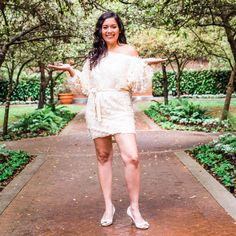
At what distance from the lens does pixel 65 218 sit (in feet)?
16.5

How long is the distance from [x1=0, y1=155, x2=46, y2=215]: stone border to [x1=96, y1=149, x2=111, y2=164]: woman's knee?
136 centimetres

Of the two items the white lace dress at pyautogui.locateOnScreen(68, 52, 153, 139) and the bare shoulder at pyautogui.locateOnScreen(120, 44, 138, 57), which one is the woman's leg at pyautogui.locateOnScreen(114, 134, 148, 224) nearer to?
the white lace dress at pyautogui.locateOnScreen(68, 52, 153, 139)

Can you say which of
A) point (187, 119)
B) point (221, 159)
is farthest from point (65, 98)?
point (221, 159)

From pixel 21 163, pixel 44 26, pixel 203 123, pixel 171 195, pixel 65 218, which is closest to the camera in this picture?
pixel 65 218

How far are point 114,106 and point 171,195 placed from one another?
1823 mm

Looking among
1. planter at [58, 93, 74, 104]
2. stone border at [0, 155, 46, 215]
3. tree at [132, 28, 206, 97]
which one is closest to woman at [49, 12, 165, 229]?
stone border at [0, 155, 46, 215]

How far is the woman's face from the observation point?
15.2ft

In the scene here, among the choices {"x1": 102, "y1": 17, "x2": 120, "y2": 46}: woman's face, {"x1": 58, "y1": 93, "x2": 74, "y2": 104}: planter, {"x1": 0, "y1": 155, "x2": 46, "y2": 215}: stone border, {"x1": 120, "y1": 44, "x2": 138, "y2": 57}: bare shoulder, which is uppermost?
{"x1": 102, "y1": 17, "x2": 120, "y2": 46}: woman's face

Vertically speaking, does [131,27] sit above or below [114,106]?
above

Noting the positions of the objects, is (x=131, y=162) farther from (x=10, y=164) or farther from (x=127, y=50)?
(x=10, y=164)

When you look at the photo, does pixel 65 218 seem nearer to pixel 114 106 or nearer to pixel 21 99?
pixel 114 106

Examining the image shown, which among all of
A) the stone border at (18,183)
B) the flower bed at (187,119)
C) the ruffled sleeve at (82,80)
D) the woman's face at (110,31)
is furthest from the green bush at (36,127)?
the woman's face at (110,31)

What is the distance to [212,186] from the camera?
20.5ft

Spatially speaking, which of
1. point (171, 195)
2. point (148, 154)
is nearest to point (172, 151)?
point (148, 154)
